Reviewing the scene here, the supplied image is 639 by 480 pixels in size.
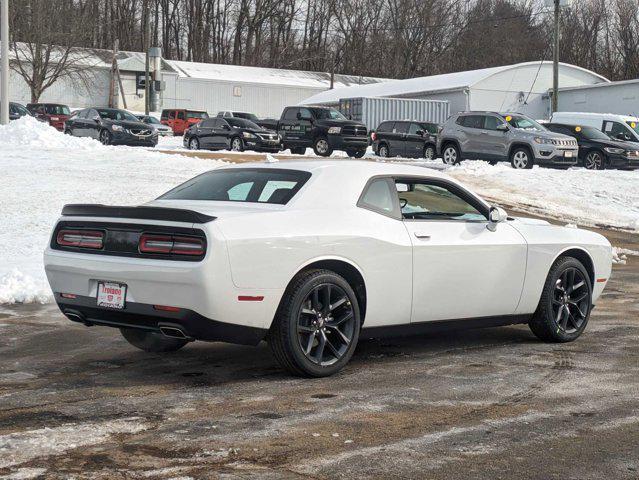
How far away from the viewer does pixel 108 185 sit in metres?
19.8

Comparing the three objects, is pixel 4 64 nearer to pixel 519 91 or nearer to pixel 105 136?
pixel 105 136

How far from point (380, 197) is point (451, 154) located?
25.9 metres

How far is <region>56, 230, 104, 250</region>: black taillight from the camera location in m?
6.91

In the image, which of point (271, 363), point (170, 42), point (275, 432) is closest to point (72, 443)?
point (275, 432)

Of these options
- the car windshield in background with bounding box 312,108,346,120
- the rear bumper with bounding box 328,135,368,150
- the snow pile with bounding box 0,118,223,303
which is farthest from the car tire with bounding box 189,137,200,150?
the snow pile with bounding box 0,118,223,303

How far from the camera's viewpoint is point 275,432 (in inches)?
213

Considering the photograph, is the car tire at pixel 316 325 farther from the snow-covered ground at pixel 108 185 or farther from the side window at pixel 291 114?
the side window at pixel 291 114

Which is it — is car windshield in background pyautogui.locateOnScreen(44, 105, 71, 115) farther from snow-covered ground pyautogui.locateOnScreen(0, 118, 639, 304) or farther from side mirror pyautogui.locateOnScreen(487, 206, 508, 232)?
side mirror pyautogui.locateOnScreen(487, 206, 508, 232)

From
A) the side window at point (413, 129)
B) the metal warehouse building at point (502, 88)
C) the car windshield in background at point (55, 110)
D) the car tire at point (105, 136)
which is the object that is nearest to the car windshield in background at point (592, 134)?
the side window at point (413, 129)

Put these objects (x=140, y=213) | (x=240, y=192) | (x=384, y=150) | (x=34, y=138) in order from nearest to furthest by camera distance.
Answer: (x=140, y=213)
(x=240, y=192)
(x=34, y=138)
(x=384, y=150)

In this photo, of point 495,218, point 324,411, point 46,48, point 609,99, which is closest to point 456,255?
point 495,218

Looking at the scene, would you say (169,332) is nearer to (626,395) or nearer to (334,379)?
(334,379)

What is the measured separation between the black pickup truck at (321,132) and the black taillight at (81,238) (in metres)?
28.1

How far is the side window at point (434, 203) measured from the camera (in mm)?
7738
